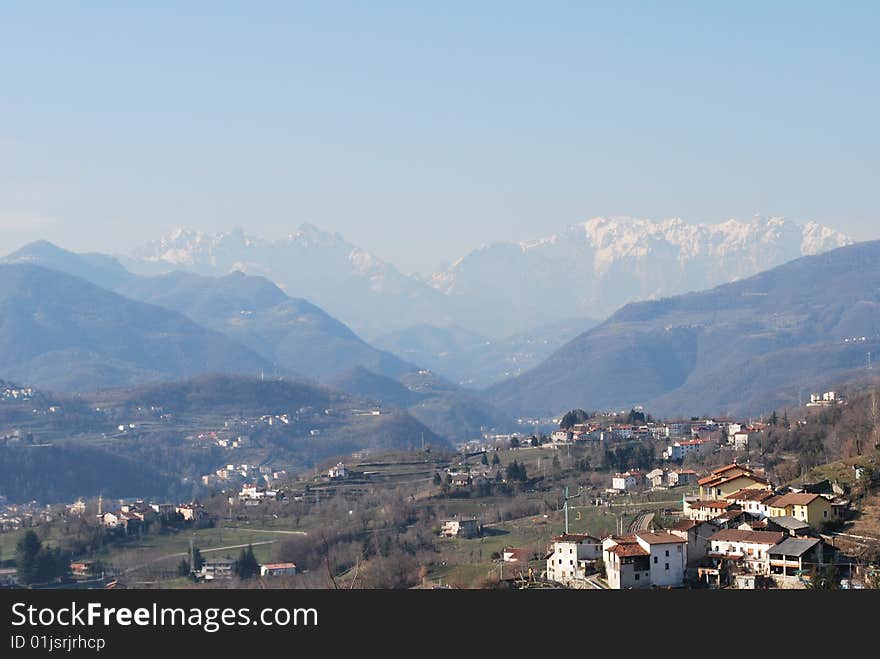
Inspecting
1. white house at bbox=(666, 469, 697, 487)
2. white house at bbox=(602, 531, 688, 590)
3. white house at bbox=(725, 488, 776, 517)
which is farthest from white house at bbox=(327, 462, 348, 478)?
white house at bbox=(602, 531, 688, 590)

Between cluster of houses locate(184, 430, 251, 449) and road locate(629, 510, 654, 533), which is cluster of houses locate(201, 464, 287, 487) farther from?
road locate(629, 510, 654, 533)

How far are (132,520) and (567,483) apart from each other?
Result: 25370mm

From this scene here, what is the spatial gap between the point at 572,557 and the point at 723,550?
4.61 metres

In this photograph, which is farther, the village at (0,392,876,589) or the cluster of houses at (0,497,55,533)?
the cluster of houses at (0,497,55,533)

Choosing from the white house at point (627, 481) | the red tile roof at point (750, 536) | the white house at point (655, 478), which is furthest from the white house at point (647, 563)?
the white house at point (627, 481)

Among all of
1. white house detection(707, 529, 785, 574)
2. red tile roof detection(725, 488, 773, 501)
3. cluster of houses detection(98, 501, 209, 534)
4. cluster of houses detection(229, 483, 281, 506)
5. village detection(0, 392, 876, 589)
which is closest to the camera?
village detection(0, 392, 876, 589)

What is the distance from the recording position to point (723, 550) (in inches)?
1779

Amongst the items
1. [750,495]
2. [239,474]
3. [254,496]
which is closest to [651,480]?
[750,495]

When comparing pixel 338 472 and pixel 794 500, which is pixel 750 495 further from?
pixel 338 472

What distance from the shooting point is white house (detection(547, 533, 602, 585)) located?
44594 millimetres

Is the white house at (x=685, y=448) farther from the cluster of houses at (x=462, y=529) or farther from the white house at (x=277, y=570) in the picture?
the white house at (x=277, y=570)

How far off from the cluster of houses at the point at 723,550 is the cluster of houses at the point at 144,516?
42.2m

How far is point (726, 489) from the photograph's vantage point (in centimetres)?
5822

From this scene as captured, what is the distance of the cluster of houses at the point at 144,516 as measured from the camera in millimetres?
85113
